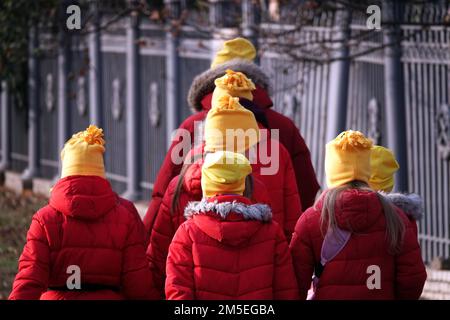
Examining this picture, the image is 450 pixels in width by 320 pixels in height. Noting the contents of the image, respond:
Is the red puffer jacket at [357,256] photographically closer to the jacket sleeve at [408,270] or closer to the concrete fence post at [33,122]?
the jacket sleeve at [408,270]

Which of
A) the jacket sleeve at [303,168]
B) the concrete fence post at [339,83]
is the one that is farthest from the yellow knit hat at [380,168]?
the concrete fence post at [339,83]

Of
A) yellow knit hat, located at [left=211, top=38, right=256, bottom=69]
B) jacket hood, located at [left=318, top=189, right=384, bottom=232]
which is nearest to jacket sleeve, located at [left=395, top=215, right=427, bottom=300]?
jacket hood, located at [left=318, top=189, right=384, bottom=232]

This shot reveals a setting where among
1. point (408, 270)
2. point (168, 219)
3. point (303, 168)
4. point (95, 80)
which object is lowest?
point (408, 270)

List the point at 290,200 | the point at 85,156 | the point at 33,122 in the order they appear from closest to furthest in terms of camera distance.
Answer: the point at 85,156 → the point at 290,200 → the point at 33,122

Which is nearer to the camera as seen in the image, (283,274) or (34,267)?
(283,274)

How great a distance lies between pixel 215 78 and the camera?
8.22m

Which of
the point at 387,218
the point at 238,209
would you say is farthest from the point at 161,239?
the point at 387,218

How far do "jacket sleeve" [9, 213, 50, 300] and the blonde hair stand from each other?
1341 millimetres

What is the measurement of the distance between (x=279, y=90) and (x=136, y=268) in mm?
6617

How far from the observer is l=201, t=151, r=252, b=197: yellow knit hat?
626 cm

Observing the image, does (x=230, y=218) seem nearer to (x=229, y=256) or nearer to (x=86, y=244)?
(x=229, y=256)

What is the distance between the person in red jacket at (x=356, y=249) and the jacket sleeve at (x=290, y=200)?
44.0 inches

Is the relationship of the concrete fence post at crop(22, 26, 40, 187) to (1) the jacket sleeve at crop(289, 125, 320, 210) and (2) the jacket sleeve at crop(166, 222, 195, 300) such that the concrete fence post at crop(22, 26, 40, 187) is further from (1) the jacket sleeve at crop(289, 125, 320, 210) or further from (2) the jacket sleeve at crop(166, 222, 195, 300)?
(2) the jacket sleeve at crop(166, 222, 195, 300)

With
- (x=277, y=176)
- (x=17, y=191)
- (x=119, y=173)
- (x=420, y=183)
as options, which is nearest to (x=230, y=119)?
(x=277, y=176)
